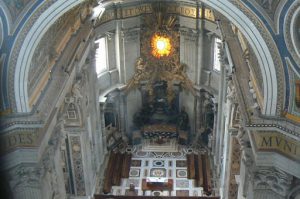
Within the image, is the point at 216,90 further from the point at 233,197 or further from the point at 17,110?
the point at 17,110

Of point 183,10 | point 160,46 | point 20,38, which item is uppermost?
point 183,10

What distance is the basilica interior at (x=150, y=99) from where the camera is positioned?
373 inches

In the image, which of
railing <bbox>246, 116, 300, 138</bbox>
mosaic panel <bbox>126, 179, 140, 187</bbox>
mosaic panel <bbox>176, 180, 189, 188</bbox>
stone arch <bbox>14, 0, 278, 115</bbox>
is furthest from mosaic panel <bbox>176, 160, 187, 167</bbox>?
stone arch <bbox>14, 0, 278, 115</bbox>

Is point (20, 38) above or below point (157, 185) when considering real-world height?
above

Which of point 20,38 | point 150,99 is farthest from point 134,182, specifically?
point 20,38

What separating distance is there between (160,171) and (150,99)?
358cm

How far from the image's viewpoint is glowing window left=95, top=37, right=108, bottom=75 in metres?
19.7

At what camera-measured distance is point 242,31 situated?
31.3 ft

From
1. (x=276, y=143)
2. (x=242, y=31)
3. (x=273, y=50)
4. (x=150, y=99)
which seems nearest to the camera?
(x=273, y=50)

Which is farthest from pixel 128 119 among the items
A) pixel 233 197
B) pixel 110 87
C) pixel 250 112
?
pixel 250 112

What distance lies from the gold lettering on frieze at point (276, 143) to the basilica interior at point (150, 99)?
2 cm

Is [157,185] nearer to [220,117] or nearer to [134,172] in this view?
[134,172]

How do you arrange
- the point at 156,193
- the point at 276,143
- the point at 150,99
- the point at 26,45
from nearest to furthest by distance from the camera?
the point at 26,45
the point at 276,143
the point at 156,193
the point at 150,99

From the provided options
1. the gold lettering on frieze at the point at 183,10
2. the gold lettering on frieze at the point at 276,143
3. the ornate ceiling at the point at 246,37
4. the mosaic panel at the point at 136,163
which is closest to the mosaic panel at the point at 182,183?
the mosaic panel at the point at 136,163
